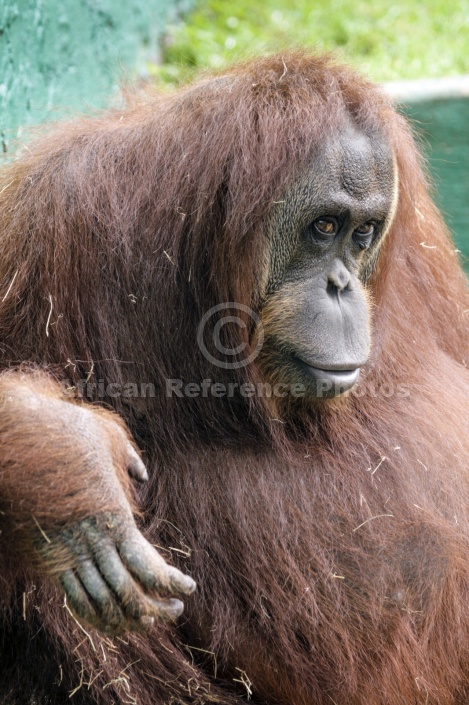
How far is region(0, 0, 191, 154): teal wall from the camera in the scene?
3328mm

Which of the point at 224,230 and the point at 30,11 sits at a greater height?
the point at 30,11

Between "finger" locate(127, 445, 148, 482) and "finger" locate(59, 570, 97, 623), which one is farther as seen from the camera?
"finger" locate(127, 445, 148, 482)

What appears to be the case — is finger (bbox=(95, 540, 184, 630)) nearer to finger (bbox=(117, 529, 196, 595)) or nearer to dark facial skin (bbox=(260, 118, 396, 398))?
finger (bbox=(117, 529, 196, 595))

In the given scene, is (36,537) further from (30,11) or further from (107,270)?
(30,11)

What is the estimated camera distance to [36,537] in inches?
76.5

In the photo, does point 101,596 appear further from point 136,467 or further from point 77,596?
point 136,467

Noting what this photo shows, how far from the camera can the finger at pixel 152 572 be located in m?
1.83

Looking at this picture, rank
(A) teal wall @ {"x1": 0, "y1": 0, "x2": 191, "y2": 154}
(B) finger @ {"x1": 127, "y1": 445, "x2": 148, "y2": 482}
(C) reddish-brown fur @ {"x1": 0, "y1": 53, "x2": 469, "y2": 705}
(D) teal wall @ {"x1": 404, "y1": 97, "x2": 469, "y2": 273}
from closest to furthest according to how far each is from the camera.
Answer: (B) finger @ {"x1": 127, "y1": 445, "x2": 148, "y2": 482} → (C) reddish-brown fur @ {"x1": 0, "y1": 53, "x2": 469, "y2": 705} → (A) teal wall @ {"x1": 0, "y1": 0, "x2": 191, "y2": 154} → (D) teal wall @ {"x1": 404, "y1": 97, "x2": 469, "y2": 273}

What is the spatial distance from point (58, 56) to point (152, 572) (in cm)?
265

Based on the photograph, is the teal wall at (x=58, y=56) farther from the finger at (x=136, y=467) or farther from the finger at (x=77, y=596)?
the finger at (x=77, y=596)

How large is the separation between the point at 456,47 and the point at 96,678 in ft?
15.9

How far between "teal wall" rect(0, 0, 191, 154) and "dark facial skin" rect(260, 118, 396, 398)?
1.09m

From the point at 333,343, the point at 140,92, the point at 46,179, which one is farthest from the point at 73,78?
the point at 333,343

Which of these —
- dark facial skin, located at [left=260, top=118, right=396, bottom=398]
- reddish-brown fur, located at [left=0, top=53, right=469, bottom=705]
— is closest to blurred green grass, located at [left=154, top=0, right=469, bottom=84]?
reddish-brown fur, located at [left=0, top=53, right=469, bottom=705]
